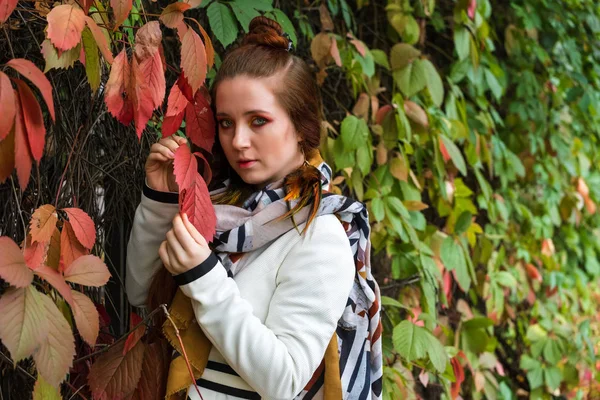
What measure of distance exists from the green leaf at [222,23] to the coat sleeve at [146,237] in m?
0.34

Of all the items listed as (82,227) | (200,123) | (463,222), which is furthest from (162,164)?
(463,222)

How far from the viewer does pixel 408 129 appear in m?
1.98

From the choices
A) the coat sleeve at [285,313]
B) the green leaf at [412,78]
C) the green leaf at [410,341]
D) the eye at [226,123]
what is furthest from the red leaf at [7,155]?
the green leaf at [412,78]

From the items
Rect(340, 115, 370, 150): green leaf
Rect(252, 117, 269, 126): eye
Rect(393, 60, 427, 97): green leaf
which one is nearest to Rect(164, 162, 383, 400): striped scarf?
Rect(252, 117, 269, 126): eye

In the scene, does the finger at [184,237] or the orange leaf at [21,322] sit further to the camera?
the finger at [184,237]

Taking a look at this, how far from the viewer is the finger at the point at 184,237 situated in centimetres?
105

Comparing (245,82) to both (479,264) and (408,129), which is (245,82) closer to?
(408,129)

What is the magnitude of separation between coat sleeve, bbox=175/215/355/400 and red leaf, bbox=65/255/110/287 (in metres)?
0.13

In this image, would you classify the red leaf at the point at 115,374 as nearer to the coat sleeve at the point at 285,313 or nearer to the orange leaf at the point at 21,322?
the coat sleeve at the point at 285,313

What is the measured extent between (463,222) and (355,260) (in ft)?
3.22

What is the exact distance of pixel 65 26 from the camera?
2.87 ft

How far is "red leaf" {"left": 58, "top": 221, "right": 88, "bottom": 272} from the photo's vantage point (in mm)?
1001

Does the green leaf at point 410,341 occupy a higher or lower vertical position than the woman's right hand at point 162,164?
lower

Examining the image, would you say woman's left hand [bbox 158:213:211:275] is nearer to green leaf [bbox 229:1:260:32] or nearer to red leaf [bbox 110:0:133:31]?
red leaf [bbox 110:0:133:31]
